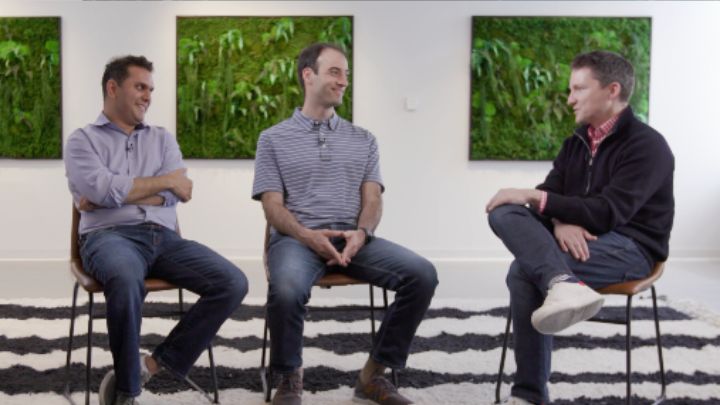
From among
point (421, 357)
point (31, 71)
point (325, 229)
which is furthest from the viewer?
point (31, 71)

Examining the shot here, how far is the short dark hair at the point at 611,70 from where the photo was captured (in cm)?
264

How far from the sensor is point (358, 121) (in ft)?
19.8

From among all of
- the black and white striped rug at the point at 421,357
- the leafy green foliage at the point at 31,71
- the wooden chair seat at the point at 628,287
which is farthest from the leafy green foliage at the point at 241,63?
the wooden chair seat at the point at 628,287

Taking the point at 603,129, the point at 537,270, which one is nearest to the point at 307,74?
the point at 603,129

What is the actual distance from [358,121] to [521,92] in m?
1.26

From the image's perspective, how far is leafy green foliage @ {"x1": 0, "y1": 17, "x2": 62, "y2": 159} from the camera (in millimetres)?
5938

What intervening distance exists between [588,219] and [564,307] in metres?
0.45

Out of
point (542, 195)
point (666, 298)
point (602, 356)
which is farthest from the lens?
point (666, 298)

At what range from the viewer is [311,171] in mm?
2900

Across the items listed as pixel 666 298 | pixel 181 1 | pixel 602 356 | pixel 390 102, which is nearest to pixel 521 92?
pixel 390 102

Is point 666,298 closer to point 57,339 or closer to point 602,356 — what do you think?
point 602,356

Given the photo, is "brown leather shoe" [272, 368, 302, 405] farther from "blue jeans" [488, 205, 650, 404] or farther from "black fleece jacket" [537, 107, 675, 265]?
"black fleece jacket" [537, 107, 675, 265]

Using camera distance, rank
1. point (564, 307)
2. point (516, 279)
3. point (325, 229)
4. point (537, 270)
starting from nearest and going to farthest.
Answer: point (564, 307), point (537, 270), point (516, 279), point (325, 229)

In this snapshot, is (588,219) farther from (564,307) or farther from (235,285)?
(235,285)
